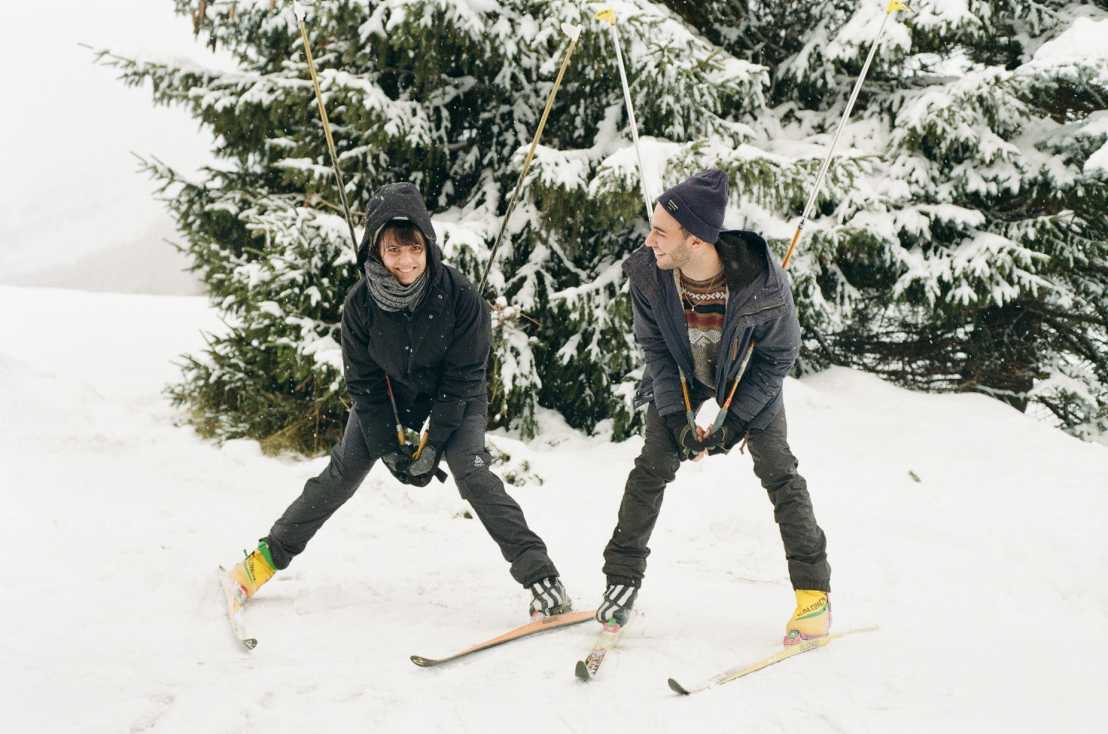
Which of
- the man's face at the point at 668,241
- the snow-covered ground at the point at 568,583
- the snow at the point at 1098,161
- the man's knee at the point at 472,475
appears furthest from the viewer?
the snow at the point at 1098,161

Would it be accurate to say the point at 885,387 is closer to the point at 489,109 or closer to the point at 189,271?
the point at 489,109

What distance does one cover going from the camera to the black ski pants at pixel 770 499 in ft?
10.2

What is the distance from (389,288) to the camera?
3.10m

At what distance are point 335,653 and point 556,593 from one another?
34.7 inches

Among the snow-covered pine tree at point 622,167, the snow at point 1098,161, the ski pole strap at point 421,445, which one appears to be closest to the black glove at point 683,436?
the ski pole strap at point 421,445

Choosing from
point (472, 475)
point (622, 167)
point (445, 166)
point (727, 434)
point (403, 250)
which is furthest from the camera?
point (445, 166)

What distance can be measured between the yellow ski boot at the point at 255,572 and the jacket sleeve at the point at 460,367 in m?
0.89

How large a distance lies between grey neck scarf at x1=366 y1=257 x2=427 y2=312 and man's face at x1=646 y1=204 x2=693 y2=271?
933mm

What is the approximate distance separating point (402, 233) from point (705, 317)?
1254 millimetres

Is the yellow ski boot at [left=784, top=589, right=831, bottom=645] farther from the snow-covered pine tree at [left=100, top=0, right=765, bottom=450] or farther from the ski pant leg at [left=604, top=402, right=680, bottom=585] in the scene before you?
the snow-covered pine tree at [left=100, top=0, right=765, bottom=450]

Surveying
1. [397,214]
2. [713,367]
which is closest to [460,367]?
[397,214]

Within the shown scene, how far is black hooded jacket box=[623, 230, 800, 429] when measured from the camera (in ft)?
9.74

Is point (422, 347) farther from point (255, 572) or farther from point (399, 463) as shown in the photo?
point (255, 572)

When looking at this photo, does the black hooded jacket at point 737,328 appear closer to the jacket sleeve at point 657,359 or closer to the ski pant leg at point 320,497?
the jacket sleeve at point 657,359
